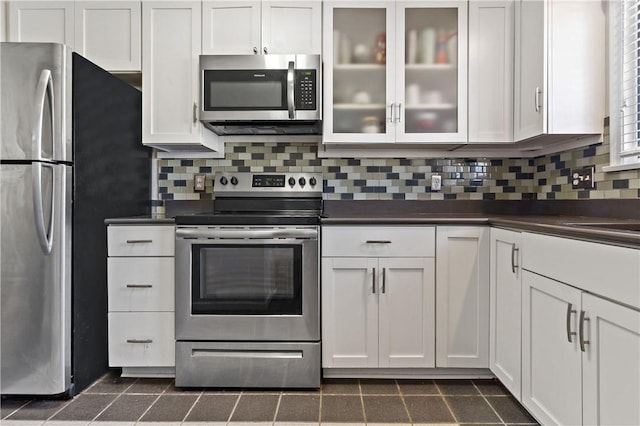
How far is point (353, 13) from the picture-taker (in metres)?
2.37

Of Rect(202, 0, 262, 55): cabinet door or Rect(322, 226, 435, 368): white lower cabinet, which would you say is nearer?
Rect(322, 226, 435, 368): white lower cabinet

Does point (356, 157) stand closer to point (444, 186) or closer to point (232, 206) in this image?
point (444, 186)

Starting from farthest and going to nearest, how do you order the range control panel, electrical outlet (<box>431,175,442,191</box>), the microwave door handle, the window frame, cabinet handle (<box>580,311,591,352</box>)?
1. electrical outlet (<box>431,175,442,191</box>)
2. the range control panel
3. the microwave door handle
4. the window frame
5. cabinet handle (<box>580,311,591,352</box>)

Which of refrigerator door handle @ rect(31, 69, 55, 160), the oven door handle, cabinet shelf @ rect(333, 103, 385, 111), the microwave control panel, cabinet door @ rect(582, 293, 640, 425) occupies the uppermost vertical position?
the microwave control panel

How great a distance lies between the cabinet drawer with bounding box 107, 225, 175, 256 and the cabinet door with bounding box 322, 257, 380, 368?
2.70 ft

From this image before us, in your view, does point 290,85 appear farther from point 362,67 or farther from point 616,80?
point 616,80

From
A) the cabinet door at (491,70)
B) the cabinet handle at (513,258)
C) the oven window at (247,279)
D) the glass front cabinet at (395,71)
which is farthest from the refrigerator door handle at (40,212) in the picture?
the cabinet door at (491,70)

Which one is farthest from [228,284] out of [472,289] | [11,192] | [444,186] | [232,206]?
[444,186]

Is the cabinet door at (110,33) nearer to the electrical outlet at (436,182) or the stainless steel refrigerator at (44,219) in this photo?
the stainless steel refrigerator at (44,219)

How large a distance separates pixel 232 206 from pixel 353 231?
0.86m

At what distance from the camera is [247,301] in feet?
6.86

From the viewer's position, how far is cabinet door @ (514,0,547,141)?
2.00 meters

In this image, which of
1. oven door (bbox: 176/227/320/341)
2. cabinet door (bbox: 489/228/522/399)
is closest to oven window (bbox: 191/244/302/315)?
oven door (bbox: 176/227/320/341)

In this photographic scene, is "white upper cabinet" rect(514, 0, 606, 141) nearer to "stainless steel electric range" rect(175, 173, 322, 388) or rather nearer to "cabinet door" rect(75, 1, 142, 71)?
"stainless steel electric range" rect(175, 173, 322, 388)
